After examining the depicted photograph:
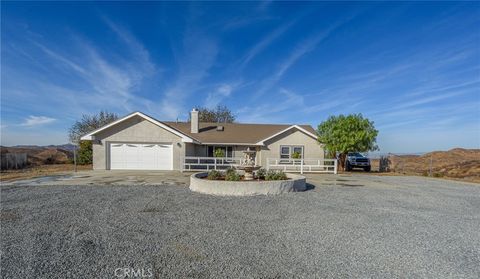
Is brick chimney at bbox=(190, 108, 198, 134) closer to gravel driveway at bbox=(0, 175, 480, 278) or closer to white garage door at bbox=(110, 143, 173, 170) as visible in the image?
white garage door at bbox=(110, 143, 173, 170)

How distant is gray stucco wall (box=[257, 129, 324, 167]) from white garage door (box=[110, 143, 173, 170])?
823 centimetres

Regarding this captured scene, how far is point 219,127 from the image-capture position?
24641 millimetres

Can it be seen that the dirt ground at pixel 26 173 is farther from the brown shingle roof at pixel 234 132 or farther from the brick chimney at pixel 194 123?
the brick chimney at pixel 194 123

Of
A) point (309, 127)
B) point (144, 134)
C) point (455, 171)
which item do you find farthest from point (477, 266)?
point (455, 171)

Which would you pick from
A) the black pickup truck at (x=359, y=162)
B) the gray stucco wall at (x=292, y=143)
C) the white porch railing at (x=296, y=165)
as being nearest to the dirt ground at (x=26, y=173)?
the gray stucco wall at (x=292, y=143)

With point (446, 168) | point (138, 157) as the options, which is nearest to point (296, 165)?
point (138, 157)

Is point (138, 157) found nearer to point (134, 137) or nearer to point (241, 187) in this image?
point (134, 137)

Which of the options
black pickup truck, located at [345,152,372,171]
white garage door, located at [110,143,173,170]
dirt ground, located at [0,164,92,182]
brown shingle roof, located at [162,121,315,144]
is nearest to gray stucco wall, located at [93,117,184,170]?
white garage door, located at [110,143,173,170]

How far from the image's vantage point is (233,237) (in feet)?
16.3

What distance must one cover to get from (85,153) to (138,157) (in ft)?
31.7

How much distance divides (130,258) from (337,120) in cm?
1969

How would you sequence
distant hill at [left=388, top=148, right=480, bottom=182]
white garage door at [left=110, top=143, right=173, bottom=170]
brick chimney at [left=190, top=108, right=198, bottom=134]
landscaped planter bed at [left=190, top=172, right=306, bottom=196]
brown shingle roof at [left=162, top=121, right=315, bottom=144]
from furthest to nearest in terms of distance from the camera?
brick chimney at [left=190, top=108, right=198, bottom=134]
brown shingle roof at [left=162, top=121, right=315, bottom=144]
distant hill at [left=388, top=148, right=480, bottom=182]
white garage door at [left=110, top=143, right=173, bottom=170]
landscaped planter bed at [left=190, top=172, right=306, bottom=196]

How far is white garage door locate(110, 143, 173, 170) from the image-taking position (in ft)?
61.1

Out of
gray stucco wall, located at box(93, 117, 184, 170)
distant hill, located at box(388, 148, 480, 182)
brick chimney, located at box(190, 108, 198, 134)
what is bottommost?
distant hill, located at box(388, 148, 480, 182)
